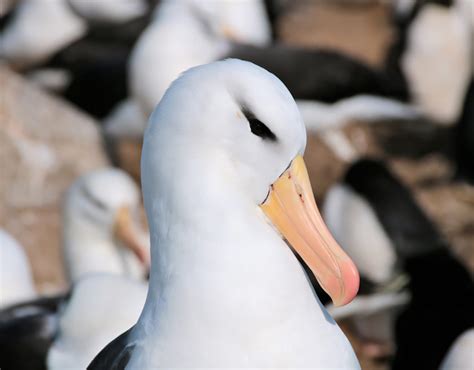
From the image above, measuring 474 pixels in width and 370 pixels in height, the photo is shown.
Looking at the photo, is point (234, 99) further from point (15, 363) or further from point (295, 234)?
point (15, 363)

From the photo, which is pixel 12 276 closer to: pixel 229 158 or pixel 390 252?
pixel 390 252

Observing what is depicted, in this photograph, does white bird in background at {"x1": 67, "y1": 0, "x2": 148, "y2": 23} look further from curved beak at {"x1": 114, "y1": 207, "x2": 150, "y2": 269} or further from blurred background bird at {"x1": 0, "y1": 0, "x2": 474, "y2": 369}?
curved beak at {"x1": 114, "y1": 207, "x2": 150, "y2": 269}

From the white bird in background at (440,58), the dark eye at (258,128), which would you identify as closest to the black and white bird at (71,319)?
the dark eye at (258,128)

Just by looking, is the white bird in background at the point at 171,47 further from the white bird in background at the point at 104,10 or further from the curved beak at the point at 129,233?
the white bird in background at the point at 104,10

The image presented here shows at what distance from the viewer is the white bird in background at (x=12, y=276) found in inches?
231

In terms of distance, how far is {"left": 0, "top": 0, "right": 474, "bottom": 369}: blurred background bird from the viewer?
5.52 metres

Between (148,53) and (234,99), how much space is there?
5393 millimetres

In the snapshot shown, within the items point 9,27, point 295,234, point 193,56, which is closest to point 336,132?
point 193,56

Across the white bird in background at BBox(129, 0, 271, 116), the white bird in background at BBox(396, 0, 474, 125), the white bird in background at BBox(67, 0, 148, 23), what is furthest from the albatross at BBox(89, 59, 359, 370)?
the white bird in background at BBox(67, 0, 148, 23)

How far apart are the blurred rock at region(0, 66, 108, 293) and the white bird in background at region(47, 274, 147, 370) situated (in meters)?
2.97

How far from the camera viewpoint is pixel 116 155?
9.49 meters

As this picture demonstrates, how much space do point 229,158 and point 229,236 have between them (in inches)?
7.6

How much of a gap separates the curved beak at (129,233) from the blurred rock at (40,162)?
3.11 ft

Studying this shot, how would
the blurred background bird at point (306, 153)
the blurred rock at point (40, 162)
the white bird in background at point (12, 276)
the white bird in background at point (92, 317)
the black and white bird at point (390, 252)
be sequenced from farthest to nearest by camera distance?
the blurred rock at point (40, 162)
the black and white bird at point (390, 252)
the white bird in background at point (12, 276)
the blurred background bird at point (306, 153)
the white bird in background at point (92, 317)
